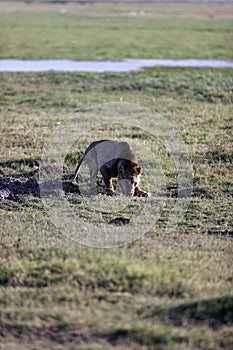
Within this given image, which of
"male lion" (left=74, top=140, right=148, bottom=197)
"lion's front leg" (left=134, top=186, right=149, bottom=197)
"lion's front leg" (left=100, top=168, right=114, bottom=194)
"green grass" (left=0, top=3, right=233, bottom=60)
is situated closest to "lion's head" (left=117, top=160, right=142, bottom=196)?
"male lion" (left=74, top=140, right=148, bottom=197)

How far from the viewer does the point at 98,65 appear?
38188mm

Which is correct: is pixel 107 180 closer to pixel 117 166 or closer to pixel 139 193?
pixel 117 166

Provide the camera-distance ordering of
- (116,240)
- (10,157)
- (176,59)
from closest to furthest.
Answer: (116,240), (10,157), (176,59)

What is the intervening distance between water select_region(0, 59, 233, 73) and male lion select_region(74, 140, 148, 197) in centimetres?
2132

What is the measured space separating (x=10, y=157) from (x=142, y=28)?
2175 inches

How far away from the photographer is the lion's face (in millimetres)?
12194

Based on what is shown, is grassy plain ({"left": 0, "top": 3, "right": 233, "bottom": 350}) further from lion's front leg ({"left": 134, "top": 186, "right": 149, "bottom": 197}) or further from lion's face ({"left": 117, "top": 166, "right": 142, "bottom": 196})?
lion's face ({"left": 117, "top": 166, "right": 142, "bottom": 196})

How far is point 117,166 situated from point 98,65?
87.5 feet

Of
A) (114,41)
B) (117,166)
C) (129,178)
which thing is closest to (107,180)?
(117,166)

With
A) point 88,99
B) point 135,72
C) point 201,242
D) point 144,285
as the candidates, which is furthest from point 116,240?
point 135,72

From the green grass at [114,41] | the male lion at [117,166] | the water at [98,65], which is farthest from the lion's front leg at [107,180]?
the green grass at [114,41]

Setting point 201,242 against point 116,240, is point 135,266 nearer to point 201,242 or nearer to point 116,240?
point 116,240

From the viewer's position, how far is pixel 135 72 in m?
33.8

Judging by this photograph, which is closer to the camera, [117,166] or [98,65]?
[117,166]
